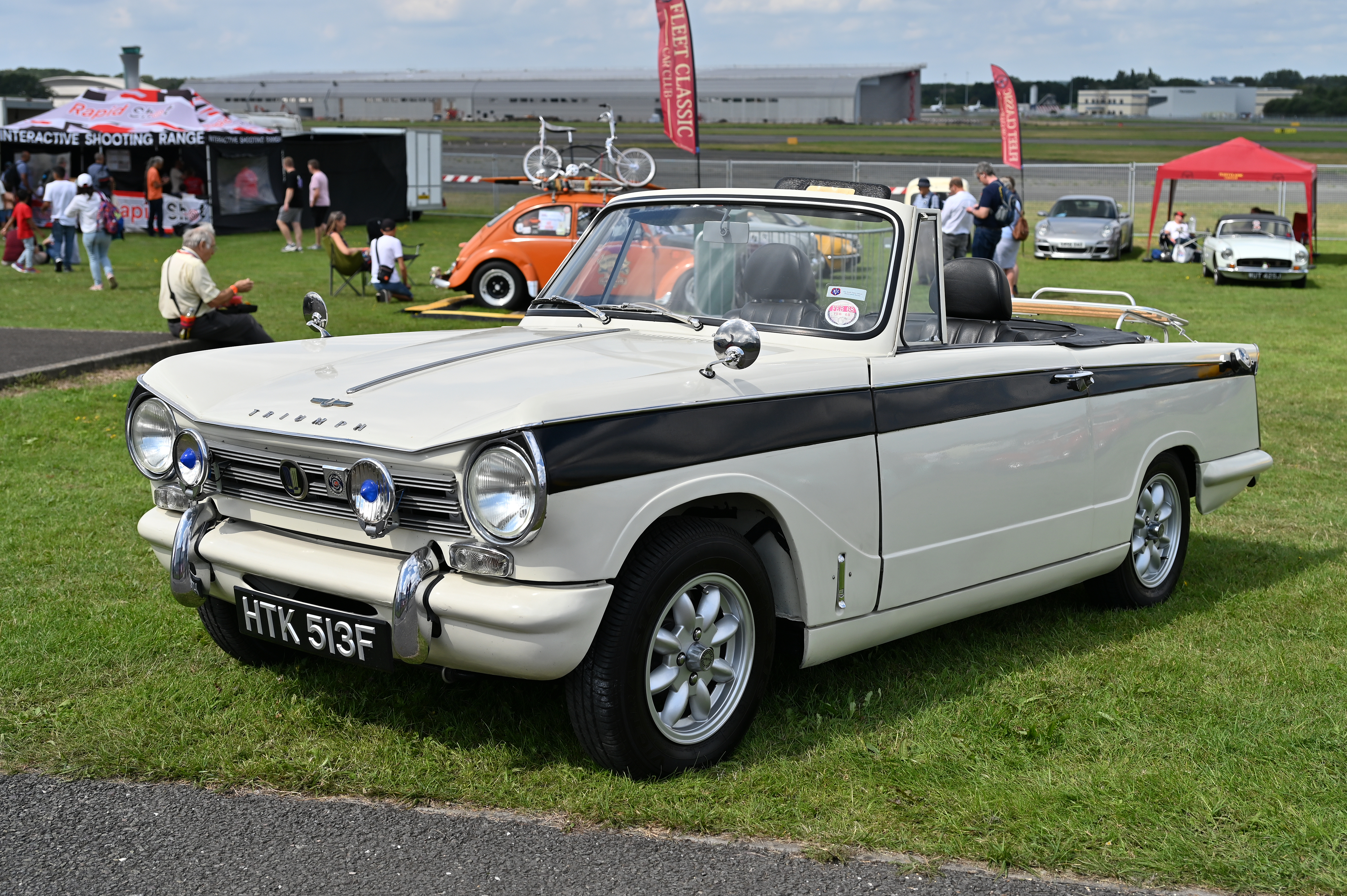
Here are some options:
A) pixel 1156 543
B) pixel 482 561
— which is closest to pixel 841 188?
pixel 1156 543

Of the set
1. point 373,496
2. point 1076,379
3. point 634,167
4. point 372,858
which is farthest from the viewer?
point 634,167

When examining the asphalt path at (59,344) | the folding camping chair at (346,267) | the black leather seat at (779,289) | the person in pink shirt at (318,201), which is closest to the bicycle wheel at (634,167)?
the folding camping chair at (346,267)

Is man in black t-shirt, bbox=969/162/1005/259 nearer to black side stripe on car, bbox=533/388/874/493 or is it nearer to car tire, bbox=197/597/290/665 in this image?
black side stripe on car, bbox=533/388/874/493

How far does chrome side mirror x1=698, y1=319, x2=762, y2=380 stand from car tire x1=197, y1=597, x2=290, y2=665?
2.05 m

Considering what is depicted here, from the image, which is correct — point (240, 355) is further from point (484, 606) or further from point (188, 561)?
point (484, 606)

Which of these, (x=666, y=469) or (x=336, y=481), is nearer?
(x=666, y=469)

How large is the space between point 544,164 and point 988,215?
6.46 metres

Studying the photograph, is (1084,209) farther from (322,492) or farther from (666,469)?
(322,492)

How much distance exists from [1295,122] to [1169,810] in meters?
123

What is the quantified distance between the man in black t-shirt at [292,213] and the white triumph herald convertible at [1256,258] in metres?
17.5

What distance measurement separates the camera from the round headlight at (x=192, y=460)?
4113 mm

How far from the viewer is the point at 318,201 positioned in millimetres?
26922

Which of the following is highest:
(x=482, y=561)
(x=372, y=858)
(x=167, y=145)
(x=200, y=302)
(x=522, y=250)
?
(x=167, y=145)

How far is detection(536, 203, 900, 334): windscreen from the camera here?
4777 millimetres
